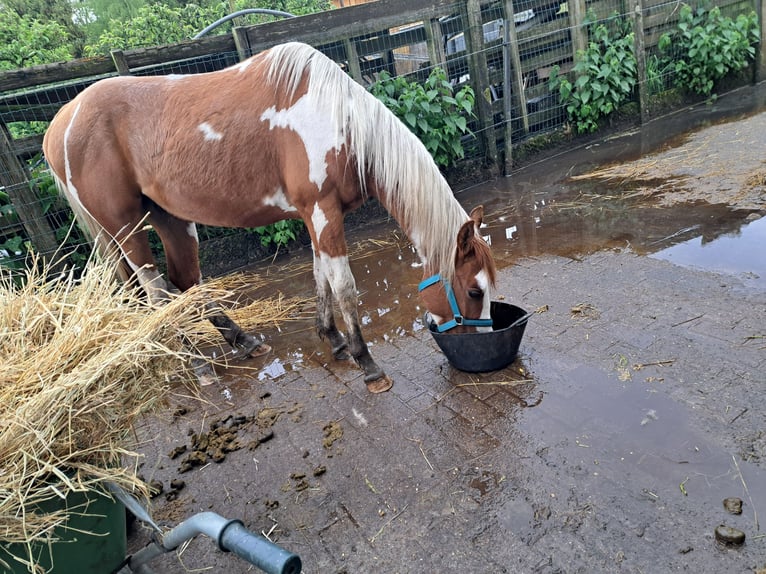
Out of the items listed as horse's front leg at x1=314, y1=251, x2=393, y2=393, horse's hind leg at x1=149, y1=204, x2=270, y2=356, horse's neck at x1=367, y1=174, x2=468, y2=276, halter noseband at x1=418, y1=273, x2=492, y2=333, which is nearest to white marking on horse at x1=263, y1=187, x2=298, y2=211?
horse's front leg at x1=314, y1=251, x2=393, y2=393

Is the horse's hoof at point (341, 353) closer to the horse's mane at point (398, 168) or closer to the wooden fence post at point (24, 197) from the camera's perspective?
the horse's mane at point (398, 168)

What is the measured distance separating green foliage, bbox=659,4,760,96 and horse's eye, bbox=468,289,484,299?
6735 millimetres

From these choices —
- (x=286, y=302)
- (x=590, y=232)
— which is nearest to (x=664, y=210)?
(x=590, y=232)

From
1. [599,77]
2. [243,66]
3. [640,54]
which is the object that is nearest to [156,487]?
[243,66]

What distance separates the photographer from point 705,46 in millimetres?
7074

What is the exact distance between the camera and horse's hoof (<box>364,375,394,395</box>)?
272 centimetres

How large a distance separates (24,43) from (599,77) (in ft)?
29.2

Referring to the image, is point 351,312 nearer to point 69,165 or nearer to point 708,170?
point 69,165

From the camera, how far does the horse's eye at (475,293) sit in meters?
2.50

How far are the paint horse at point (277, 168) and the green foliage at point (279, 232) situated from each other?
1.75 meters

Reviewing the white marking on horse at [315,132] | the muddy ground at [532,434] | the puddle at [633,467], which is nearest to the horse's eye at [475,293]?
the muddy ground at [532,434]

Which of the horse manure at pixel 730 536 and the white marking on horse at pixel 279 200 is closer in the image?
the horse manure at pixel 730 536

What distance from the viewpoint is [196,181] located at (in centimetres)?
294

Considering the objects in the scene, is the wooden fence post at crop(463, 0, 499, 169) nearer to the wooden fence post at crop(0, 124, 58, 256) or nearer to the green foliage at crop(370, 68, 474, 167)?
the green foliage at crop(370, 68, 474, 167)
